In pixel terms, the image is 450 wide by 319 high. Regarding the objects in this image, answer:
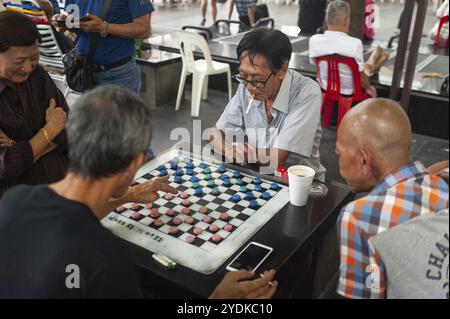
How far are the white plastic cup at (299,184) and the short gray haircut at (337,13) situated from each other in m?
2.55

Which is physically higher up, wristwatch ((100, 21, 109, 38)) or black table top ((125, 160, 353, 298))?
wristwatch ((100, 21, 109, 38))

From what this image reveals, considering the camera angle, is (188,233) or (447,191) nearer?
(447,191)

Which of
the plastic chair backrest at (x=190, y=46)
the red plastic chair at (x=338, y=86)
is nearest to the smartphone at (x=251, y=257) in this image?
the red plastic chair at (x=338, y=86)

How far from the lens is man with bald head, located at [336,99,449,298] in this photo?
1.23m

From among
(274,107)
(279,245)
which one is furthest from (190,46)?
(279,245)

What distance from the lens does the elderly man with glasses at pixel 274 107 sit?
6.59ft

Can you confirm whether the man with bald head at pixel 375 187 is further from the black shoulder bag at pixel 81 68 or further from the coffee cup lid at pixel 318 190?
the black shoulder bag at pixel 81 68

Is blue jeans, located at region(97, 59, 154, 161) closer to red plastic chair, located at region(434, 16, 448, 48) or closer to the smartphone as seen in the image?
the smartphone

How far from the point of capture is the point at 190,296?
130 cm

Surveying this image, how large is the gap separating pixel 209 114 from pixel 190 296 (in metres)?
3.77

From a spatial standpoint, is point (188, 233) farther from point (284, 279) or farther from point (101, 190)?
point (101, 190)

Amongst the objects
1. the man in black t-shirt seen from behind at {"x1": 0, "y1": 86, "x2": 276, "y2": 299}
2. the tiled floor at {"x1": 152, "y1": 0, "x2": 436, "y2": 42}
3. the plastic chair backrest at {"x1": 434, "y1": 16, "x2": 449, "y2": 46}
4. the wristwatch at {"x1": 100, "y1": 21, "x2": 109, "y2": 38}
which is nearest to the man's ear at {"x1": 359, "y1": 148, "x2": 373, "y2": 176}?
the man in black t-shirt seen from behind at {"x1": 0, "y1": 86, "x2": 276, "y2": 299}

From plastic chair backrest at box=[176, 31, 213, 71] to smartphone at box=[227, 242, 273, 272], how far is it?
12.0 ft

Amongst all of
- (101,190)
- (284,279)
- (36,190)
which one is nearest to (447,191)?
(284,279)
